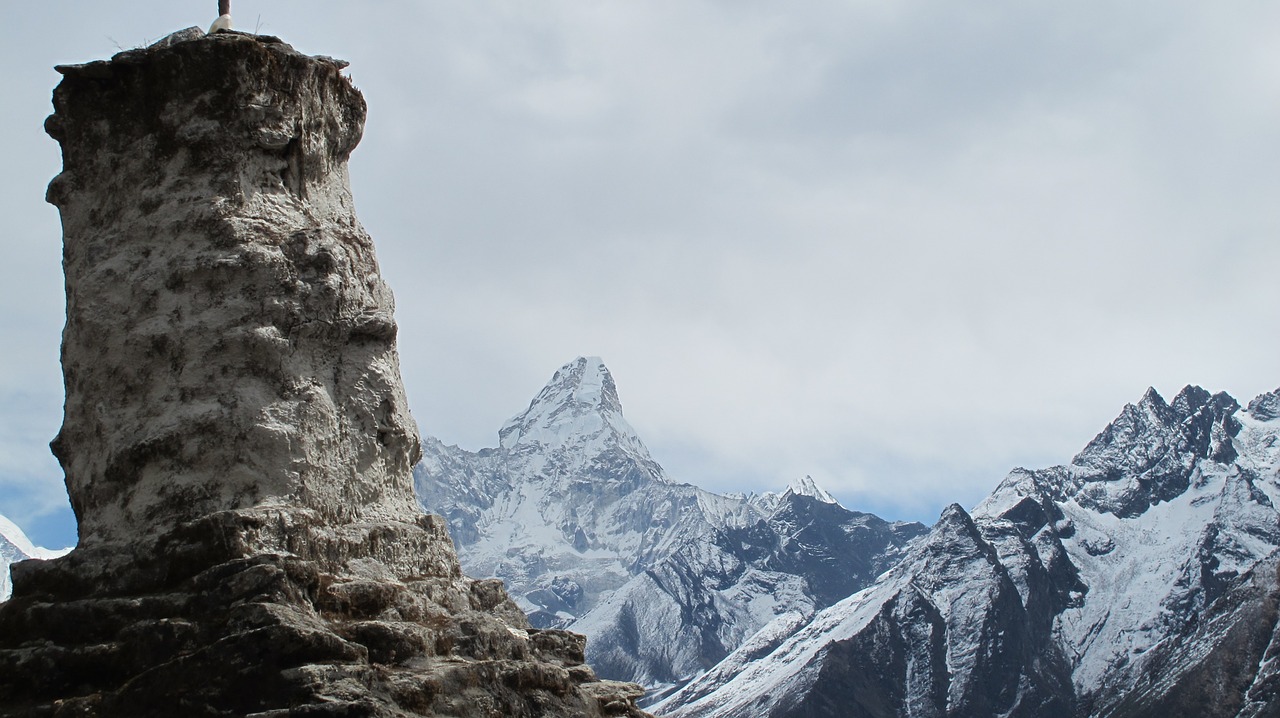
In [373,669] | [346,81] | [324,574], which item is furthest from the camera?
[346,81]

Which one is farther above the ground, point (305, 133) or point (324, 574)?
point (305, 133)

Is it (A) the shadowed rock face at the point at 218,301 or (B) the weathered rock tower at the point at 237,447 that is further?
(A) the shadowed rock face at the point at 218,301

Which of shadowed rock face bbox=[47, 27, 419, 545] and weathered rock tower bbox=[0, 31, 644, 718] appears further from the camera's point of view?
shadowed rock face bbox=[47, 27, 419, 545]

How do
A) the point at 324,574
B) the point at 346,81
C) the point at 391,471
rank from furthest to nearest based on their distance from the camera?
the point at 346,81, the point at 391,471, the point at 324,574

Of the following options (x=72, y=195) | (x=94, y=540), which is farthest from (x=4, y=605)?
(x=72, y=195)

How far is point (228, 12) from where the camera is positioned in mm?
28531

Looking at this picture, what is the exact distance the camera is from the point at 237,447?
23969 mm

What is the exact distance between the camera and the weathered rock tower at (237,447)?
20797 millimetres

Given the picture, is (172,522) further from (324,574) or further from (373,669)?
(373,669)

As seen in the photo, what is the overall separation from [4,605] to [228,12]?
1113 centimetres

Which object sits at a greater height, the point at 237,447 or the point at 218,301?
the point at 218,301

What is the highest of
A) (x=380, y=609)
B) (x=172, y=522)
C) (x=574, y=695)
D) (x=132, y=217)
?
(x=132, y=217)

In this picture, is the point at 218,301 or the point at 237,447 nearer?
the point at 237,447

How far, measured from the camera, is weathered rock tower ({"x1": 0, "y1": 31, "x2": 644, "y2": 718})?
20.8 metres
